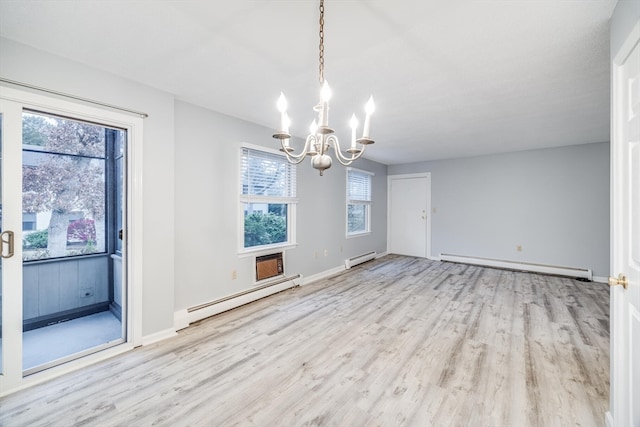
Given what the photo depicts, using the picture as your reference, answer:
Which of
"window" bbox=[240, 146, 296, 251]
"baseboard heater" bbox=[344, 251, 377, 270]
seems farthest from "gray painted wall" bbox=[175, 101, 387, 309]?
"baseboard heater" bbox=[344, 251, 377, 270]

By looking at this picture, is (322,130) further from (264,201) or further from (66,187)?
(66,187)

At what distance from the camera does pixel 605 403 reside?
1.67 m

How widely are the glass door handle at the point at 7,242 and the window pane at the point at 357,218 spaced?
14.8 ft

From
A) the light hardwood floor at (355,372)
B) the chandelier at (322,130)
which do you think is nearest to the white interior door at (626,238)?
the light hardwood floor at (355,372)

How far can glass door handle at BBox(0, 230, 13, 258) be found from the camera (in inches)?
70.1

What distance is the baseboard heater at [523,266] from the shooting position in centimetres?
459

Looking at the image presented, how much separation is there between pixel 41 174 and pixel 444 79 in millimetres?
4132

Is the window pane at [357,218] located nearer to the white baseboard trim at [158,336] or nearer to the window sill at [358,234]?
the window sill at [358,234]

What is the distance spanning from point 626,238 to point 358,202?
4449mm

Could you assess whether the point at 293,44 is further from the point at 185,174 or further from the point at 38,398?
the point at 38,398

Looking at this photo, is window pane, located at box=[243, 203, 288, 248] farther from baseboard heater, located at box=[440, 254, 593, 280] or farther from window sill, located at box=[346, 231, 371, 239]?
baseboard heater, located at box=[440, 254, 593, 280]

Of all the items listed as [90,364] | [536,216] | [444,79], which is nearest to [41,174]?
[90,364]

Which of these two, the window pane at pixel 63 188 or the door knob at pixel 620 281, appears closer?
the door knob at pixel 620 281

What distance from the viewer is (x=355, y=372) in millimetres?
2014
